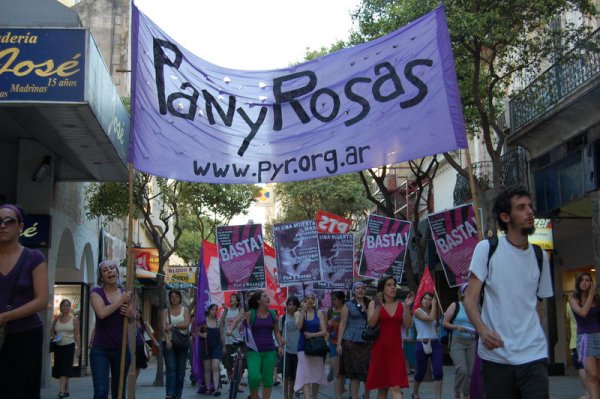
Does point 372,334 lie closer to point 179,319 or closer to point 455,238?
point 455,238

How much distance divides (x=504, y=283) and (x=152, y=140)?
4.89 metres

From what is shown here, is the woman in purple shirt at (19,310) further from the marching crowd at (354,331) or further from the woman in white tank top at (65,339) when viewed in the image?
the woman in white tank top at (65,339)

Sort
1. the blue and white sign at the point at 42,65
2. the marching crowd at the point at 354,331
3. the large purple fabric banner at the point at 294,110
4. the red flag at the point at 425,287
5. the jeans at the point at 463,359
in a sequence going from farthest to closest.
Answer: the red flag at the point at 425,287 → the jeans at the point at 463,359 → the blue and white sign at the point at 42,65 → the large purple fabric banner at the point at 294,110 → the marching crowd at the point at 354,331

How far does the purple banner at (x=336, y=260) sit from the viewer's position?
15.7 metres

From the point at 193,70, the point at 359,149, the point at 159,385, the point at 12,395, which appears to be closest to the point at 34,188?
the point at 159,385

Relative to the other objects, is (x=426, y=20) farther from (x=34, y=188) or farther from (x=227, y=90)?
(x=34, y=188)

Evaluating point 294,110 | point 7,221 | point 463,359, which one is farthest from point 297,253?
point 7,221

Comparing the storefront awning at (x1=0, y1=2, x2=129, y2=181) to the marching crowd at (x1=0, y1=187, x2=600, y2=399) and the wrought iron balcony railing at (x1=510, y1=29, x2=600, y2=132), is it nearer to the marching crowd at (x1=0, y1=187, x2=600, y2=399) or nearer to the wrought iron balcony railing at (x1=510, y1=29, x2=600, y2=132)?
the marching crowd at (x1=0, y1=187, x2=600, y2=399)

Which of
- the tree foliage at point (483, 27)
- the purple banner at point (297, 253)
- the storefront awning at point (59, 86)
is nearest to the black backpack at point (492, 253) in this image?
the storefront awning at point (59, 86)

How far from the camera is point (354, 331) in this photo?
41.4 ft

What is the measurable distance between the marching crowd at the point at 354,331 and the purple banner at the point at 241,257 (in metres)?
0.84

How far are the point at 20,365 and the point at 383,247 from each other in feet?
36.7

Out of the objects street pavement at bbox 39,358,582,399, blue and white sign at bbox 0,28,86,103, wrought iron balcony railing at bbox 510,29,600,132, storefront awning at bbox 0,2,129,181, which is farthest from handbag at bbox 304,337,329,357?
wrought iron balcony railing at bbox 510,29,600,132

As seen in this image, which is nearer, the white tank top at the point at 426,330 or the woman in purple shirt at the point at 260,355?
the woman in purple shirt at the point at 260,355
